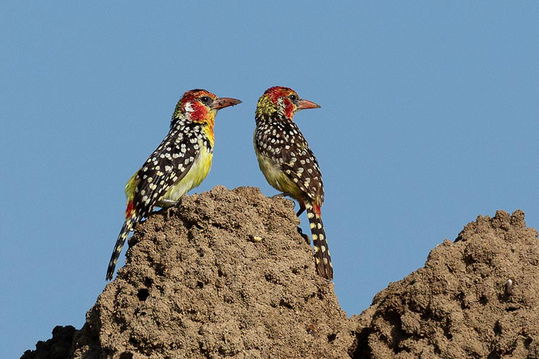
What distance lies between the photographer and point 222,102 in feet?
39.4

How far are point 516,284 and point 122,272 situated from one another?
3065mm

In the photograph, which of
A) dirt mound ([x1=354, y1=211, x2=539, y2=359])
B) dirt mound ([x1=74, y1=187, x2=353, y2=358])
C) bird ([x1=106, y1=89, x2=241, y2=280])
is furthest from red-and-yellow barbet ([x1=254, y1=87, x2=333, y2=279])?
dirt mound ([x1=354, y1=211, x2=539, y2=359])

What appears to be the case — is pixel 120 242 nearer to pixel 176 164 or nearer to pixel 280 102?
pixel 176 164

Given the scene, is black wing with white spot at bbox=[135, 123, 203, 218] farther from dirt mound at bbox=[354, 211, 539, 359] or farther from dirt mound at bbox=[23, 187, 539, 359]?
dirt mound at bbox=[354, 211, 539, 359]

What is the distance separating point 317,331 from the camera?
8312 millimetres

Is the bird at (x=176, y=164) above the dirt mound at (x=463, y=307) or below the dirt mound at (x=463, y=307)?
above

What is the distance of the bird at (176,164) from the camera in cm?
1032

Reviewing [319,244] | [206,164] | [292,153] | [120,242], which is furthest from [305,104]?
[120,242]

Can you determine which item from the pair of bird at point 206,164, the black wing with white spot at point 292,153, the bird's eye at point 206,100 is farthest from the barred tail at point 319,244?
the bird's eye at point 206,100

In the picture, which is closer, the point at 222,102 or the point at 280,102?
the point at 222,102

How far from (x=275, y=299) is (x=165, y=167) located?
283cm

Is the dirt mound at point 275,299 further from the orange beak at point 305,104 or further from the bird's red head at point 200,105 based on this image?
the orange beak at point 305,104

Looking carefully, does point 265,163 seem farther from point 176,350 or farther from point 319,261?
point 176,350

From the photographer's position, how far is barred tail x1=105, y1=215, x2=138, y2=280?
10016 millimetres
